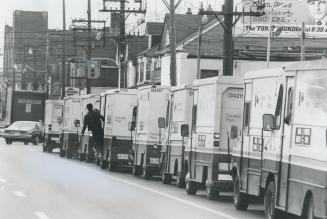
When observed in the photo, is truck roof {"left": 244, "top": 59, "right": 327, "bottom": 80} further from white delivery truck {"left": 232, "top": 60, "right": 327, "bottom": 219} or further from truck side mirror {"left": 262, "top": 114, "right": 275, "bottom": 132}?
truck side mirror {"left": 262, "top": 114, "right": 275, "bottom": 132}

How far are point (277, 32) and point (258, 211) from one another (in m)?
33.1

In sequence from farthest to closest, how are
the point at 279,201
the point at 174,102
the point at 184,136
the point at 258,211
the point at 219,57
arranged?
the point at 219,57 < the point at 174,102 < the point at 184,136 < the point at 258,211 < the point at 279,201

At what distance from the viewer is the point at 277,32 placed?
49719 millimetres

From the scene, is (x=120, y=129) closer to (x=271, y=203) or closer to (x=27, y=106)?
(x=271, y=203)

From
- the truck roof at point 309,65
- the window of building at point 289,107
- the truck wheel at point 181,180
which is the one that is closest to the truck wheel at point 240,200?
the window of building at point 289,107

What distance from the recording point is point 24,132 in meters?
57.2

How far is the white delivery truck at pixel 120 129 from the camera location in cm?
3033

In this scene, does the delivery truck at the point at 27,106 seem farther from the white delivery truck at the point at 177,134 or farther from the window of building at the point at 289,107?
the window of building at the point at 289,107

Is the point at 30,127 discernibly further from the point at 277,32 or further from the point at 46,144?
the point at 277,32

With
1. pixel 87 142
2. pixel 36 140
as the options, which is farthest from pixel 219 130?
pixel 36 140

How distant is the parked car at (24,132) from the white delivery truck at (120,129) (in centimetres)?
2601

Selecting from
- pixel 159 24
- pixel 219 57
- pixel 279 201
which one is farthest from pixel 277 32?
pixel 279 201

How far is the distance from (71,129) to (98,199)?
24238mm

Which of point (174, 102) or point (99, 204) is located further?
point (174, 102)
